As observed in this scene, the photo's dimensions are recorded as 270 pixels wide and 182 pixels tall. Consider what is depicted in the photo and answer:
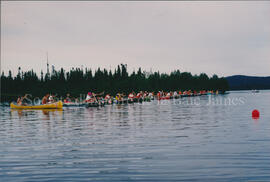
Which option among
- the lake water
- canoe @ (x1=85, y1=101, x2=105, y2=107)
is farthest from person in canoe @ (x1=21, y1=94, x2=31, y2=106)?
the lake water

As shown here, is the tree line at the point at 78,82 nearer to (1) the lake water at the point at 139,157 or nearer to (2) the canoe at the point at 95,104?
(2) the canoe at the point at 95,104

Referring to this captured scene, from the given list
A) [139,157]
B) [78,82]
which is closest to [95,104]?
[139,157]

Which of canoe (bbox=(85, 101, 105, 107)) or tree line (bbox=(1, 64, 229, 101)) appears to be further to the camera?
tree line (bbox=(1, 64, 229, 101))

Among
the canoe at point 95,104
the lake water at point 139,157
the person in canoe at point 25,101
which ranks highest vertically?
the person in canoe at point 25,101

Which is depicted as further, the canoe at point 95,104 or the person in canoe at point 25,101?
the canoe at point 95,104

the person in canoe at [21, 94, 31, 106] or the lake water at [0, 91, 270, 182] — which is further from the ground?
the person in canoe at [21, 94, 31, 106]

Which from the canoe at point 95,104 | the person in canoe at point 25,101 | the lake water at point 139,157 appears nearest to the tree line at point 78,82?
the person in canoe at point 25,101

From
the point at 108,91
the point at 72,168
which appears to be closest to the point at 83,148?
the point at 72,168

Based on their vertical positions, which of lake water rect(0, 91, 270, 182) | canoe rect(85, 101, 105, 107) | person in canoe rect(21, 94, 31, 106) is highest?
person in canoe rect(21, 94, 31, 106)

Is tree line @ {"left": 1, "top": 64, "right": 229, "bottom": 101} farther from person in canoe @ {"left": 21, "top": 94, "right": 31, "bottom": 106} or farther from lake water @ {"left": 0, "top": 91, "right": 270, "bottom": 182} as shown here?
lake water @ {"left": 0, "top": 91, "right": 270, "bottom": 182}

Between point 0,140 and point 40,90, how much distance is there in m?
151

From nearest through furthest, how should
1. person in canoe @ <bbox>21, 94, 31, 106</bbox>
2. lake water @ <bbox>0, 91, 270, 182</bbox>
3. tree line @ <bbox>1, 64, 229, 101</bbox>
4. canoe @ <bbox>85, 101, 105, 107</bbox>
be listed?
lake water @ <bbox>0, 91, 270, 182</bbox>
person in canoe @ <bbox>21, 94, 31, 106</bbox>
canoe @ <bbox>85, 101, 105, 107</bbox>
tree line @ <bbox>1, 64, 229, 101</bbox>

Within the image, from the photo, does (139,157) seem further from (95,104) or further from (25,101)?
(25,101)

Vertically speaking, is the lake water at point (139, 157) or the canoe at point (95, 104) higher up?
the canoe at point (95, 104)
